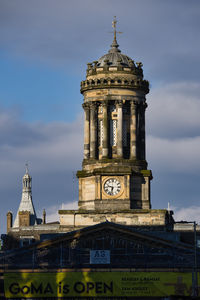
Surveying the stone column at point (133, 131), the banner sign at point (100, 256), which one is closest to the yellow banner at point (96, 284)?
the banner sign at point (100, 256)

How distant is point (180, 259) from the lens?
4894 inches

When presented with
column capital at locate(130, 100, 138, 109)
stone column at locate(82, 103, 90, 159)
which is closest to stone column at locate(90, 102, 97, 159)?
stone column at locate(82, 103, 90, 159)

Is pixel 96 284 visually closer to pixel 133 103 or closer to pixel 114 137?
pixel 114 137

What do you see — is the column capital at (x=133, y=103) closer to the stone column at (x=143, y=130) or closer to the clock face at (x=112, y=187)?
the stone column at (x=143, y=130)

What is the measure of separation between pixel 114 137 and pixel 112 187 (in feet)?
18.4

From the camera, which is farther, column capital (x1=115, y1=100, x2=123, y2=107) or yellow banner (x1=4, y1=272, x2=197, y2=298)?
column capital (x1=115, y1=100, x2=123, y2=107)

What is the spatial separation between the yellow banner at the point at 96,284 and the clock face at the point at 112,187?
Answer: 1019 centimetres

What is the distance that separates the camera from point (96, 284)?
409 feet

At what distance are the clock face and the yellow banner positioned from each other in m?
10.2

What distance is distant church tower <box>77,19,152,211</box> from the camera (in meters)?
132

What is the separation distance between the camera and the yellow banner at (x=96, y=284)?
124 metres

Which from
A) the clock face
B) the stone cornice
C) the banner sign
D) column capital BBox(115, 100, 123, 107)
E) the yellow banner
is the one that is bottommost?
the yellow banner

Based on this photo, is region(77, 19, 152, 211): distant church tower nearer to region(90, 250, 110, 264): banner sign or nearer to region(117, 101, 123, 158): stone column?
region(117, 101, 123, 158): stone column

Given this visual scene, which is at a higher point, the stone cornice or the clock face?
the stone cornice
